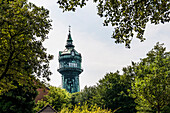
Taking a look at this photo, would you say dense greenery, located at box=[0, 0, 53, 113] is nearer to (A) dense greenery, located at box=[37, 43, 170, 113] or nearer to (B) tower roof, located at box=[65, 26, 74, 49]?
(A) dense greenery, located at box=[37, 43, 170, 113]

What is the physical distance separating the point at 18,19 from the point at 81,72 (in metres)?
79.8

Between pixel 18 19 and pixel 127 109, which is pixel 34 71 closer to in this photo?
pixel 18 19

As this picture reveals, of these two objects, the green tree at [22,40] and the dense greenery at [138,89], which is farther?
the dense greenery at [138,89]

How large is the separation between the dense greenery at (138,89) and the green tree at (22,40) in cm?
1027

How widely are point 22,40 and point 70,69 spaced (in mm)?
73755

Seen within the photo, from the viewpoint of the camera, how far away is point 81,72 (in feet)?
299

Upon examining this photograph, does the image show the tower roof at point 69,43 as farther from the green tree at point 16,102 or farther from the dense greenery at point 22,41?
the dense greenery at point 22,41

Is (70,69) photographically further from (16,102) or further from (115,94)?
(16,102)

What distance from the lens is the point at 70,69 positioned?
85750 millimetres

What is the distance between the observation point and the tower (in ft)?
285

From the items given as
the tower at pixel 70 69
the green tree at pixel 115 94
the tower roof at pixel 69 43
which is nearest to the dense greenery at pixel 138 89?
the green tree at pixel 115 94

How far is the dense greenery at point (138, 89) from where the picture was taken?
2534cm

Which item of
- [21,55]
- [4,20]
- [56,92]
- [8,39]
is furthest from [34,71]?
[56,92]

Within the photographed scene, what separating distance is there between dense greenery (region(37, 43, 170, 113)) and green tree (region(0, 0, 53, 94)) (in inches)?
404
